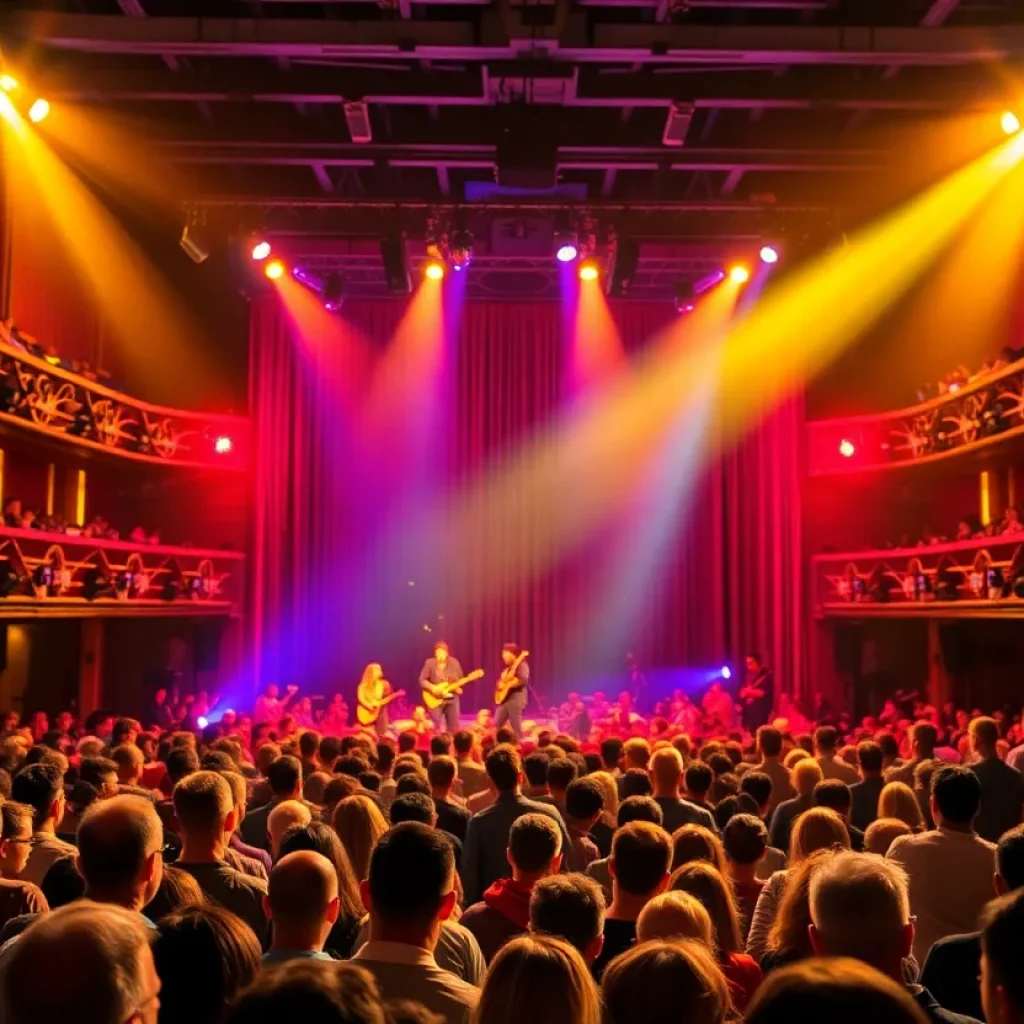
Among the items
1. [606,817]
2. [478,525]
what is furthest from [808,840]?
[478,525]

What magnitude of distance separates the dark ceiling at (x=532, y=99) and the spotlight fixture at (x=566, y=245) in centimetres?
40

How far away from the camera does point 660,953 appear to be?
2.32 m

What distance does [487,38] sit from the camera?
11477 millimetres

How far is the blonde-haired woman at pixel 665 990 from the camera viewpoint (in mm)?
2250

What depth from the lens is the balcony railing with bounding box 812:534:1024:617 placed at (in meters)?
14.0

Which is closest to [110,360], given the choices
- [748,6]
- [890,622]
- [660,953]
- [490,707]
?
[490,707]

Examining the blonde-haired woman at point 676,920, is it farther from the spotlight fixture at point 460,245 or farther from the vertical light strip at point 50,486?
the vertical light strip at point 50,486

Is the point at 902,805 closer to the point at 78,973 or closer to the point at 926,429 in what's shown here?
the point at 78,973

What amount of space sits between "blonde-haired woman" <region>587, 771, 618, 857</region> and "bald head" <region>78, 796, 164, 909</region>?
9.04 feet

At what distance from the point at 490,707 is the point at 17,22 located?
1361cm

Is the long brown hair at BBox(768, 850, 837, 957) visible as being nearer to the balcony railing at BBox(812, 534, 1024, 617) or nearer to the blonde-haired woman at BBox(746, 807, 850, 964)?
the blonde-haired woman at BBox(746, 807, 850, 964)

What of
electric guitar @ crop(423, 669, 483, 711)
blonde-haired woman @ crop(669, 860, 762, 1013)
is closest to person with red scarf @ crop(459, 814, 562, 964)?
blonde-haired woman @ crop(669, 860, 762, 1013)

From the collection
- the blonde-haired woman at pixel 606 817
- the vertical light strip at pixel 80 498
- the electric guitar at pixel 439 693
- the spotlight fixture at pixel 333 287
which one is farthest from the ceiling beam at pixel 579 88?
the blonde-haired woman at pixel 606 817

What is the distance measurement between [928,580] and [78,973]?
53.9 ft
